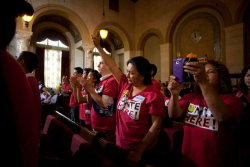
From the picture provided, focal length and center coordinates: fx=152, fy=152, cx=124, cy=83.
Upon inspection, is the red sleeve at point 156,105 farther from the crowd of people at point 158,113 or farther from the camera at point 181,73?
the camera at point 181,73

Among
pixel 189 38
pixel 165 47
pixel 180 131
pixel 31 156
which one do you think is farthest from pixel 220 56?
pixel 31 156

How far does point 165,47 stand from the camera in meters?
8.65

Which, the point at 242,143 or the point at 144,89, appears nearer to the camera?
the point at 144,89

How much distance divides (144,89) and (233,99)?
0.73 metres

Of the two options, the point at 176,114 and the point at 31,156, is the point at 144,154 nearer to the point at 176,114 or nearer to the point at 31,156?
the point at 176,114

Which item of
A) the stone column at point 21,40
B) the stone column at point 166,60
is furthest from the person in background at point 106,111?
Answer: the stone column at point 166,60

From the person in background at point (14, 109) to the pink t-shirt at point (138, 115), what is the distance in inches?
32.8

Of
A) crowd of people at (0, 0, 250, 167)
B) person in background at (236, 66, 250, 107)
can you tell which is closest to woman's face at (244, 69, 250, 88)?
person in background at (236, 66, 250, 107)

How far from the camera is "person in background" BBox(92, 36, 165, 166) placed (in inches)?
48.5

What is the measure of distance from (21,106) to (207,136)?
4.36ft

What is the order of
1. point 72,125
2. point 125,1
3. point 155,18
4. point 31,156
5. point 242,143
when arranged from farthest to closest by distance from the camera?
1. point 125,1
2. point 155,18
3. point 72,125
4. point 242,143
5. point 31,156

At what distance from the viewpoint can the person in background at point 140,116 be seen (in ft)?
4.04

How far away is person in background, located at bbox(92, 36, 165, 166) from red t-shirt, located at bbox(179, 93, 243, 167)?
32 centimetres

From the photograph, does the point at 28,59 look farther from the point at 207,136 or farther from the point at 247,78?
the point at 247,78
